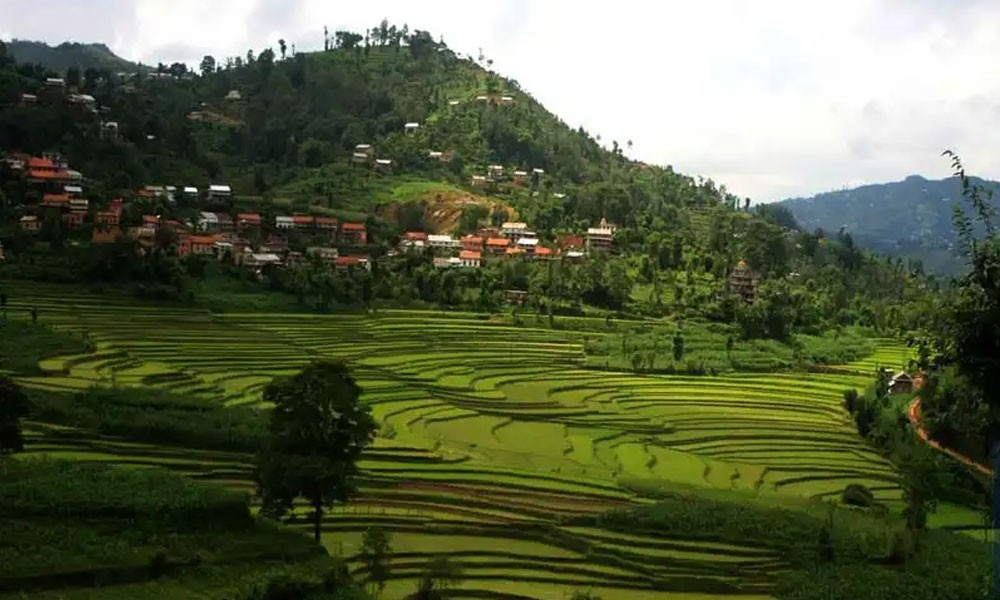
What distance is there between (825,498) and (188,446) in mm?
18627

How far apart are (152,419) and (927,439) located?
27985 mm

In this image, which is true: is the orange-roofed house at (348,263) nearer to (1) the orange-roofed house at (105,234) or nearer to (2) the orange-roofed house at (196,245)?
(2) the orange-roofed house at (196,245)

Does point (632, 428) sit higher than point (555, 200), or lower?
lower

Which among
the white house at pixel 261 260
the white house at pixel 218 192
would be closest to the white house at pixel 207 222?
the white house at pixel 218 192

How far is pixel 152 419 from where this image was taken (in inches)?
941

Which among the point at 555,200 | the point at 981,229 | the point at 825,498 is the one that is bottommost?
the point at 825,498

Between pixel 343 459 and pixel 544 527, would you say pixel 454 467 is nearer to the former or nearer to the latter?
Answer: pixel 544 527

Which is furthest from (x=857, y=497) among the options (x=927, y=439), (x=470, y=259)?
(x=470, y=259)

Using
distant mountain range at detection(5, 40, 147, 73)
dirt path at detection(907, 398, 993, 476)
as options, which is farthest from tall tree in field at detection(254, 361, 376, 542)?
distant mountain range at detection(5, 40, 147, 73)

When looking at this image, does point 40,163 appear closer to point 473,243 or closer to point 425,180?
point 473,243

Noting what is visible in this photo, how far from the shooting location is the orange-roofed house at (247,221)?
63.6 metres

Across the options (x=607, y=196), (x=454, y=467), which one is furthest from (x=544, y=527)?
(x=607, y=196)

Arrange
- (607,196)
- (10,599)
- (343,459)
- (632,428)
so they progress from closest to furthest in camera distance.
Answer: (10,599)
(343,459)
(632,428)
(607,196)

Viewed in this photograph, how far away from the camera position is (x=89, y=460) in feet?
68.2
